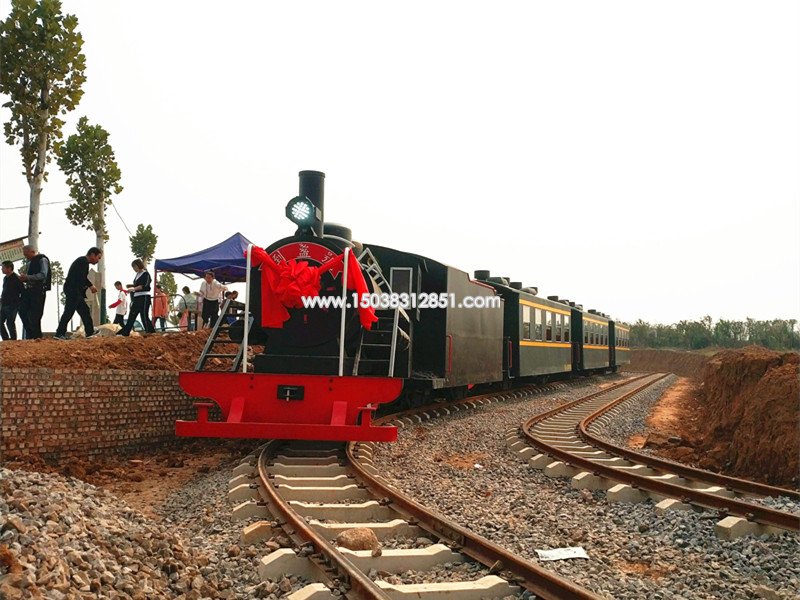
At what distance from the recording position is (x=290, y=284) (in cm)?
702

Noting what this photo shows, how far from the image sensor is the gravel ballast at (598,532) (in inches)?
136

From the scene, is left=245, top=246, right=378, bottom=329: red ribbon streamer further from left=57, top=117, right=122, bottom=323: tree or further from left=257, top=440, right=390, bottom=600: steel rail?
left=57, top=117, right=122, bottom=323: tree

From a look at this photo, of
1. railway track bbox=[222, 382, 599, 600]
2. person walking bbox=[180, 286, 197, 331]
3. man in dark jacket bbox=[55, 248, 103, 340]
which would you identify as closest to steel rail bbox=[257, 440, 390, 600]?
railway track bbox=[222, 382, 599, 600]

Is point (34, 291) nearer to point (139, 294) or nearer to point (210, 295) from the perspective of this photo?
point (139, 294)

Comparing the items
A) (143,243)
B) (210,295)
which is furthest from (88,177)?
(210,295)

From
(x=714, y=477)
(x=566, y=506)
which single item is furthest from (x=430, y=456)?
(x=714, y=477)

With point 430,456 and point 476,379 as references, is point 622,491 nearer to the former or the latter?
point 430,456

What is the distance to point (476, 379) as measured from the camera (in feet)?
36.0

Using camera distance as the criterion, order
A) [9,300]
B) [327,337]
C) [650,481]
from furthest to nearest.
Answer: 1. [9,300]
2. [327,337]
3. [650,481]

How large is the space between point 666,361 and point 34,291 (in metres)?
48.8

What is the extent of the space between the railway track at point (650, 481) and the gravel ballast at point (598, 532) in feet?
0.44

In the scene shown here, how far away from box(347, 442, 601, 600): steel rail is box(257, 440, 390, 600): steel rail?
708 mm

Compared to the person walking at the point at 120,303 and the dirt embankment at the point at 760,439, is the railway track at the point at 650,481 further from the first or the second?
the person walking at the point at 120,303

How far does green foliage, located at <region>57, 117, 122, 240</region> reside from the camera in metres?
21.1
